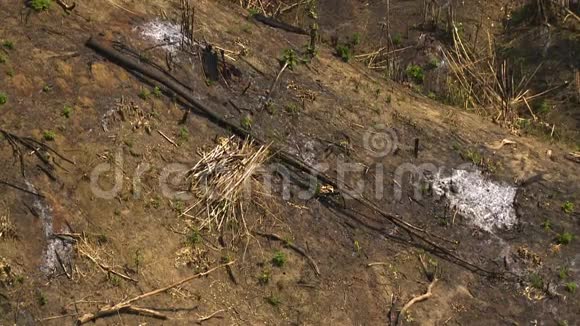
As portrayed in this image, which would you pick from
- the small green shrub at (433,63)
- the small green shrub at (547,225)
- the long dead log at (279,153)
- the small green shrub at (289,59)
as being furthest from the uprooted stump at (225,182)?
the small green shrub at (433,63)

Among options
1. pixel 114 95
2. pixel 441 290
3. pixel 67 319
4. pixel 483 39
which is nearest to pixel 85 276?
pixel 67 319

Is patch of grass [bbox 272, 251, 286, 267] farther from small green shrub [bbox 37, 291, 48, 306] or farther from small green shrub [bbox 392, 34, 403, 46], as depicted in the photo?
small green shrub [bbox 392, 34, 403, 46]

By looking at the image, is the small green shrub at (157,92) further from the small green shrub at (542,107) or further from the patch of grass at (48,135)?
the small green shrub at (542,107)

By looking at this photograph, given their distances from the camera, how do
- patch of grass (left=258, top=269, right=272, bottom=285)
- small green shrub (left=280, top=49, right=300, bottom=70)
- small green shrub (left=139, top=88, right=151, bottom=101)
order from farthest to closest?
1. small green shrub (left=280, top=49, right=300, bottom=70)
2. small green shrub (left=139, top=88, right=151, bottom=101)
3. patch of grass (left=258, top=269, right=272, bottom=285)

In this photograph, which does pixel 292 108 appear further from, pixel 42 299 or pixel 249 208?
pixel 42 299

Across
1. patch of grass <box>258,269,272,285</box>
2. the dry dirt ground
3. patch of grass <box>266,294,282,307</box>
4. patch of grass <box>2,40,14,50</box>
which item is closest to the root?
the dry dirt ground
